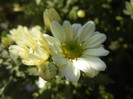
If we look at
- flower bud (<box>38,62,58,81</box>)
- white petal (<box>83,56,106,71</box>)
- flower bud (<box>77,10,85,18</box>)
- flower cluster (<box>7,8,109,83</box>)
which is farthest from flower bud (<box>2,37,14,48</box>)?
flower bud (<box>77,10,85,18</box>)

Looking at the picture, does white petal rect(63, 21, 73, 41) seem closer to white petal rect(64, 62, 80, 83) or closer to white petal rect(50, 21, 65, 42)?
white petal rect(50, 21, 65, 42)

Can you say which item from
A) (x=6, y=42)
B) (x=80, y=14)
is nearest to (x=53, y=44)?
(x=6, y=42)

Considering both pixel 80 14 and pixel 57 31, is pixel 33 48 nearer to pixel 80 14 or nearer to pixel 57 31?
pixel 57 31

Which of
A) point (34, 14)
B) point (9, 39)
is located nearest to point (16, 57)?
point (9, 39)

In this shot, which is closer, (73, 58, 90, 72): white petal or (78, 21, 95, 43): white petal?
(73, 58, 90, 72): white petal

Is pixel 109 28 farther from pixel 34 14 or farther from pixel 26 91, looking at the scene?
pixel 26 91
